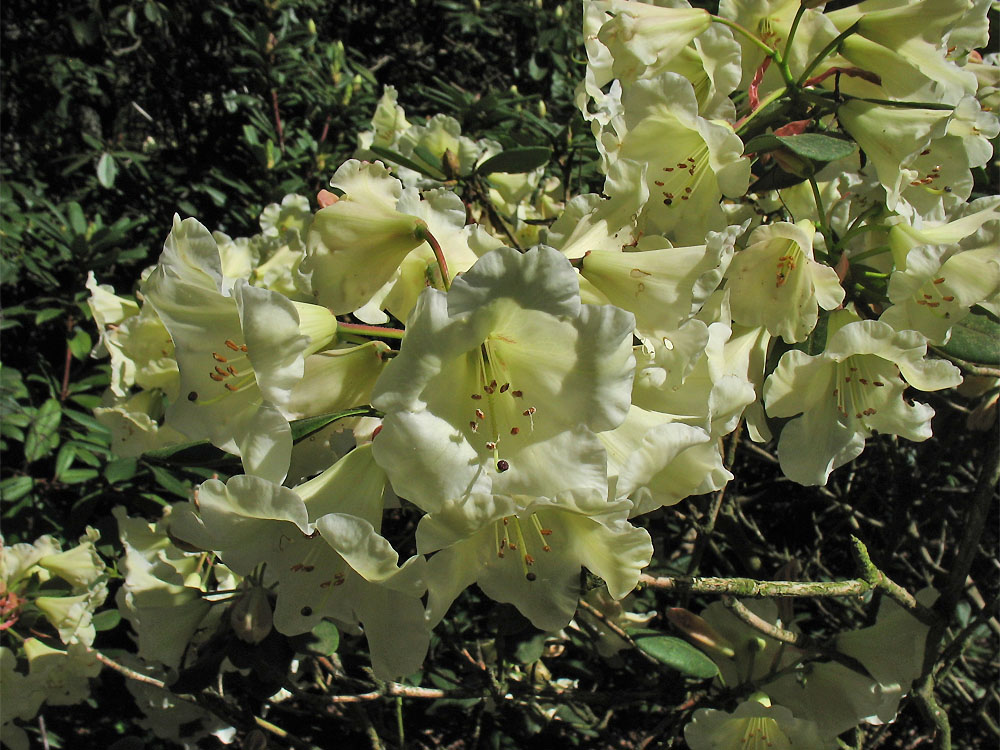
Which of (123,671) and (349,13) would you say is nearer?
(123,671)

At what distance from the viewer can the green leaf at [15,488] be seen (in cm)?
212

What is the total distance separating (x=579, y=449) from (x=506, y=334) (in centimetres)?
17

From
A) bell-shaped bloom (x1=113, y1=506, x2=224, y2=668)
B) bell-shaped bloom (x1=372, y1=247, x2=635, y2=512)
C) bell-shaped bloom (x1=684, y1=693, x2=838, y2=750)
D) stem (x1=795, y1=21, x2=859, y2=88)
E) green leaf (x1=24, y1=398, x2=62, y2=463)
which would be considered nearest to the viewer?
bell-shaped bloom (x1=372, y1=247, x2=635, y2=512)

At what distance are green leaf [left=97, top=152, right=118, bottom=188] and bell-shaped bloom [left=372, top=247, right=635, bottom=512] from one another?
111 inches

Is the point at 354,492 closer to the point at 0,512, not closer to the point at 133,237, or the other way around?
the point at 0,512

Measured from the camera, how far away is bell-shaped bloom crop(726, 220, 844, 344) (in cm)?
110

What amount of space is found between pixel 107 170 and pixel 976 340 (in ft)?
10.5

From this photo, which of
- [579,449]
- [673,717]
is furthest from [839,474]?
[579,449]

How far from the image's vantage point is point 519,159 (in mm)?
1578

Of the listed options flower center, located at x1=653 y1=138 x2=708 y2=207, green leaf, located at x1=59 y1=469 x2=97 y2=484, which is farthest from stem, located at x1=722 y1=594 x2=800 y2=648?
green leaf, located at x1=59 y1=469 x2=97 y2=484

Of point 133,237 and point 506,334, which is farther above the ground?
point 506,334

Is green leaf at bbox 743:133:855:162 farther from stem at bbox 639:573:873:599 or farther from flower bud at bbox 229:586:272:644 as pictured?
flower bud at bbox 229:586:272:644

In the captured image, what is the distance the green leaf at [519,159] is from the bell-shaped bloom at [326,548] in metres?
0.88

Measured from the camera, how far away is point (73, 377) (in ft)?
8.50
